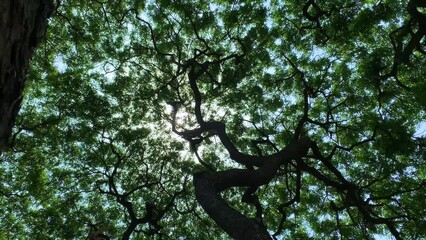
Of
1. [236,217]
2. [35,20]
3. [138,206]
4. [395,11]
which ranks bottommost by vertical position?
[35,20]

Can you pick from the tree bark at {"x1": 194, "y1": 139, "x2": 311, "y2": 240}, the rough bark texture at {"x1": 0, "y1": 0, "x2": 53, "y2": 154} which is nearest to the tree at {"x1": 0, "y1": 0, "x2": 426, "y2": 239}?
the tree bark at {"x1": 194, "y1": 139, "x2": 311, "y2": 240}

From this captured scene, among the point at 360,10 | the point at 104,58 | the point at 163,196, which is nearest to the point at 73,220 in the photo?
the point at 163,196

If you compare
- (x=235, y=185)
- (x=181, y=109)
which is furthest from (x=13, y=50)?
(x=181, y=109)

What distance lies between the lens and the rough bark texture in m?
1.67

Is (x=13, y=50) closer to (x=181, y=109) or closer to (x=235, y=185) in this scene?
(x=235, y=185)

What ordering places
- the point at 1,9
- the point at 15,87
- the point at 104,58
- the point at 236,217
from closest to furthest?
the point at 1,9, the point at 15,87, the point at 236,217, the point at 104,58

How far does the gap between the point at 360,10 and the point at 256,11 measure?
3049mm

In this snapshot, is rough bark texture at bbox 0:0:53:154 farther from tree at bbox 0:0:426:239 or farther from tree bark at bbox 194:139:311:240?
tree at bbox 0:0:426:239

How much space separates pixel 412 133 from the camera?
9570 mm

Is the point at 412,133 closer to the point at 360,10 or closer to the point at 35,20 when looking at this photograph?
the point at 360,10

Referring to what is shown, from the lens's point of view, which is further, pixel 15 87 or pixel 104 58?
pixel 104 58

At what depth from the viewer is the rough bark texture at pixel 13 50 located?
1.67 metres

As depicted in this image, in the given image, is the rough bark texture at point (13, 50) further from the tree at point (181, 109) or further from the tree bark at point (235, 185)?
the tree at point (181, 109)

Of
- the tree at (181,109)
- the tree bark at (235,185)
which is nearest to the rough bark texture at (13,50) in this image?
the tree bark at (235,185)
